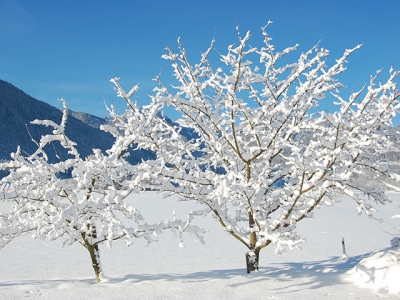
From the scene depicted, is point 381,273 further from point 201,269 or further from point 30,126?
point 30,126

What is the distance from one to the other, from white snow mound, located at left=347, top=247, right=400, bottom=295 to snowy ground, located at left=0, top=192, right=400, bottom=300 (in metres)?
0.03

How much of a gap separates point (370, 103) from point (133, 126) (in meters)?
3.57

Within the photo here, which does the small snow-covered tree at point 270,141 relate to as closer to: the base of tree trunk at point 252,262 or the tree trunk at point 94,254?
the base of tree trunk at point 252,262

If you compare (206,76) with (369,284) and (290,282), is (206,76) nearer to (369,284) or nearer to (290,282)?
(290,282)

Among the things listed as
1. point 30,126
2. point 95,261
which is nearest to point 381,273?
point 95,261

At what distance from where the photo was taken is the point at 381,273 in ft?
16.6

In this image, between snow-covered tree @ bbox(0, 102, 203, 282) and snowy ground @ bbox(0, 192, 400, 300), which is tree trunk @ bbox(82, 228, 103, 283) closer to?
snow-covered tree @ bbox(0, 102, 203, 282)

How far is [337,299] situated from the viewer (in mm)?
4480

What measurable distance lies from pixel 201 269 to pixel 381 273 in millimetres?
5845

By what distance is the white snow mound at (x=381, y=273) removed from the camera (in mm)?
4758

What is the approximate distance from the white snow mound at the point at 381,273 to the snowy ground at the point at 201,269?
3 cm

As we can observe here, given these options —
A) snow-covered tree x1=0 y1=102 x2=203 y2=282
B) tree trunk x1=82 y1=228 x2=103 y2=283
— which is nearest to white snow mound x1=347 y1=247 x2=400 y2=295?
snow-covered tree x1=0 y1=102 x2=203 y2=282

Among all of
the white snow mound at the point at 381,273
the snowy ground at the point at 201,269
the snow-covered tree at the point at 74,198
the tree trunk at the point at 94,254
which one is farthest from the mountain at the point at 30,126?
the white snow mound at the point at 381,273

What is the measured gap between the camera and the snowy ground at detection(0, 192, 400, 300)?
4730 millimetres
